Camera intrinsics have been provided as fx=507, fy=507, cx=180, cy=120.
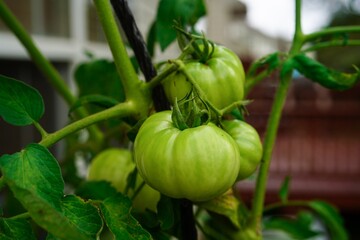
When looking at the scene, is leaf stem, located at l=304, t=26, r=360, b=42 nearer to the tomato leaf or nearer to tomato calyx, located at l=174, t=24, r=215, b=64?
tomato calyx, located at l=174, t=24, r=215, b=64

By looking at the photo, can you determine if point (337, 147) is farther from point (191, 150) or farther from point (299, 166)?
point (191, 150)

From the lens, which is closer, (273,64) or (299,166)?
(273,64)

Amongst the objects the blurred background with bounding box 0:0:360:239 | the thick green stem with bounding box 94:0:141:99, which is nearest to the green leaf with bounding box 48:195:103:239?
the thick green stem with bounding box 94:0:141:99

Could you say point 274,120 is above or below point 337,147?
below

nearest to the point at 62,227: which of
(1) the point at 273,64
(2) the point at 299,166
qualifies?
(1) the point at 273,64

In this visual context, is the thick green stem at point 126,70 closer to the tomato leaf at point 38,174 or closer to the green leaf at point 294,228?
the tomato leaf at point 38,174

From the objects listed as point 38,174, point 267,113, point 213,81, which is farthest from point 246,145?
point 267,113
